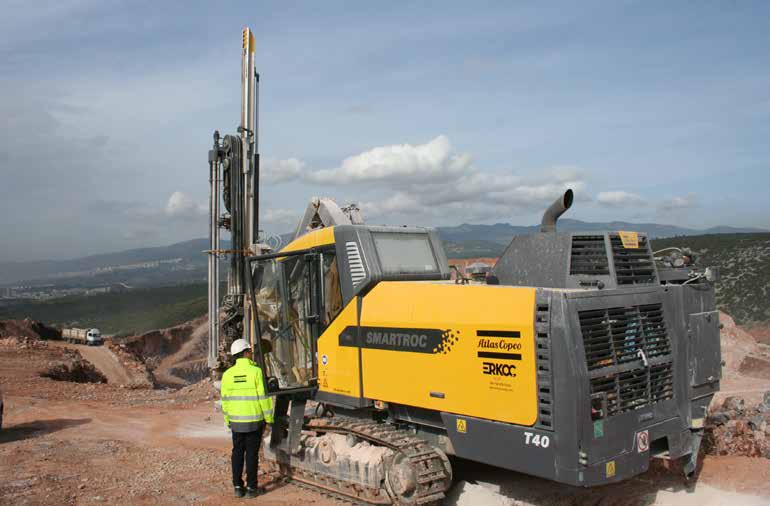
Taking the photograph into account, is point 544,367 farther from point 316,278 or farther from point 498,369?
point 316,278

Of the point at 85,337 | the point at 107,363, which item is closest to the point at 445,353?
the point at 107,363

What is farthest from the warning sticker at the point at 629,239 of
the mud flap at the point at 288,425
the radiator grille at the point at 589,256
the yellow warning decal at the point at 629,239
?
the mud flap at the point at 288,425

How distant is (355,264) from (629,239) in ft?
9.83

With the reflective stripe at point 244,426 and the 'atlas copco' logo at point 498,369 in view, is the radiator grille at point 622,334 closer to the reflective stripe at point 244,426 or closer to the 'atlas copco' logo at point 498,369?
the 'atlas copco' logo at point 498,369

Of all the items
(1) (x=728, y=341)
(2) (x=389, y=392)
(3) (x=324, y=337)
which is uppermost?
(3) (x=324, y=337)

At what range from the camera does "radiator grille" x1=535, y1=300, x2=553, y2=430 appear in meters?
5.53

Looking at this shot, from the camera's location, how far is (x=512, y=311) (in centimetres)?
584

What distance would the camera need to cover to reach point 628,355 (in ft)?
19.7

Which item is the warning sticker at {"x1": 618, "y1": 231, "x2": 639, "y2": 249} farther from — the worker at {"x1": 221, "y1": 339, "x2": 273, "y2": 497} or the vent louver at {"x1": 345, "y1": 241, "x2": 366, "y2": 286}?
the worker at {"x1": 221, "y1": 339, "x2": 273, "y2": 497}

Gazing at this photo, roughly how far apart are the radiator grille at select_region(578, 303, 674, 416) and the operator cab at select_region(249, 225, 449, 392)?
8.53 ft

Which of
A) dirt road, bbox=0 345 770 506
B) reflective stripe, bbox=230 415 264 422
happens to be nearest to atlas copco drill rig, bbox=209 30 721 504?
reflective stripe, bbox=230 415 264 422

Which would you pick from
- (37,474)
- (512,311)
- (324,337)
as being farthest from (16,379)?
(512,311)

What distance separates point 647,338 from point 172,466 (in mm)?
6666

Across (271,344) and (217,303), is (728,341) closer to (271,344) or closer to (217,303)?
(217,303)
